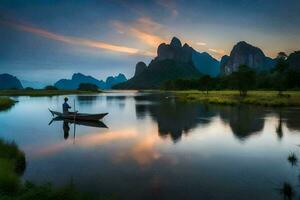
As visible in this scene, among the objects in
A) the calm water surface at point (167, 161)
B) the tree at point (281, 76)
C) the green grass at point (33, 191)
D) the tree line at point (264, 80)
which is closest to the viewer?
the green grass at point (33, 191)

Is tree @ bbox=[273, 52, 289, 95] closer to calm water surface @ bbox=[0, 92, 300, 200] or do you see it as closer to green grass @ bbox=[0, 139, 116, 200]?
calm water surface @ bbox=[0, 92, 300, 200]

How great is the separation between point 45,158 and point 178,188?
11.4m

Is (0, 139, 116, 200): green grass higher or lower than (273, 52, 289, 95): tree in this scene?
lower

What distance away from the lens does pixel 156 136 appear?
97.8ft

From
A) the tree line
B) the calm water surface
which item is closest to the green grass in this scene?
the calm water surface

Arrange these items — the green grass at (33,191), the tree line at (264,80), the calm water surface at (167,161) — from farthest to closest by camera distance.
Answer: the tree line at (264,80), the calm water surface at (167,161), the green grass at (33,191)

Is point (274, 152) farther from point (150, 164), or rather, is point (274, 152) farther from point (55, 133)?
point (55, 133)

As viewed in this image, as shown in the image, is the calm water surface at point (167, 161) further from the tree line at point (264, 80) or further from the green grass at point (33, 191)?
the tree line at point (264, 80)

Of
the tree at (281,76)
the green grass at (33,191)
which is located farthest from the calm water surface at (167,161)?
the tree at (281,76)

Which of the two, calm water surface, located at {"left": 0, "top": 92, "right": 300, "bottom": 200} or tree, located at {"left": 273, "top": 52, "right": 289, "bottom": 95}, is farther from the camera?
tree, located at {"left": 273, "top": 52, "right": 289, "bottom": 95}

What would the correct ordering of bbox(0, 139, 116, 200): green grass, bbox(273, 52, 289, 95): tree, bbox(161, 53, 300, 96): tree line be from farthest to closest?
1. bbox(161, 53, 300, 96): tree line
2. bbox(273, 52, 289, 95): tree
3. bbox(0, 139, 116, 200): green grass

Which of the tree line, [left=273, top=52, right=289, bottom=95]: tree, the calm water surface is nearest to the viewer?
the calm water surface

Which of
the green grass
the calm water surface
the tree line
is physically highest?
the tree line

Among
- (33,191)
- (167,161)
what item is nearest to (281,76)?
(167,161)
